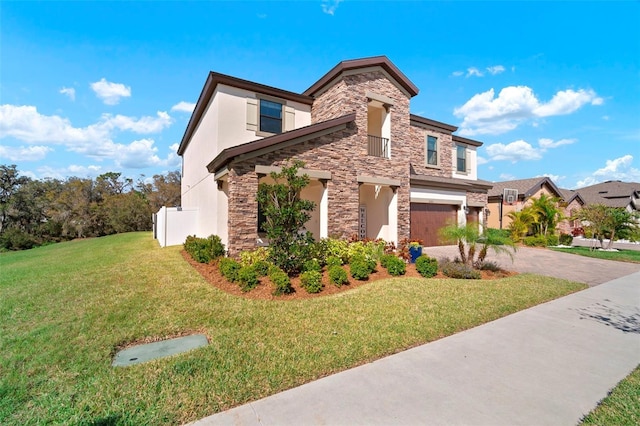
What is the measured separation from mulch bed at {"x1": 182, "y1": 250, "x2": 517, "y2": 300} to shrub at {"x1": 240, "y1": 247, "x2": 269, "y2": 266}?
843 millimetres

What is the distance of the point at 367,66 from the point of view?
13.0 metres

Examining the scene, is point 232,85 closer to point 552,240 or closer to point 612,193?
point 552,240

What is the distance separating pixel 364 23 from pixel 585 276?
524 inches

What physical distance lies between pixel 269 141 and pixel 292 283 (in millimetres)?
4975

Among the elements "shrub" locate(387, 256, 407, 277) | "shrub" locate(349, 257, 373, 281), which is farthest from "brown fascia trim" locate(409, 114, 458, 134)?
"shrub" locate(349, 257, 373, 281)

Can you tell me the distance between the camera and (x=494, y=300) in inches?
274

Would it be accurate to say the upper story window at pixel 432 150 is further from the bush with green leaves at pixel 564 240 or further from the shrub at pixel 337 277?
the shrub at pixel 337 277

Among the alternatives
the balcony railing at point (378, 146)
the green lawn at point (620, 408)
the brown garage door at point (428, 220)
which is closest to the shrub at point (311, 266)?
the green lawn at point (620, 408)

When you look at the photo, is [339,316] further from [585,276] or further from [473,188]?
[473,188]

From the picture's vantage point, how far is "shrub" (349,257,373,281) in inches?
Answer: 334

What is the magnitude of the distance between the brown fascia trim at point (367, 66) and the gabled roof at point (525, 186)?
16.3 metres

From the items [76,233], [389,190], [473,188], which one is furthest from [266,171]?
[76,233]

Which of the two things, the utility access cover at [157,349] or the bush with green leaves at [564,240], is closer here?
the utility access cover at [157,349]

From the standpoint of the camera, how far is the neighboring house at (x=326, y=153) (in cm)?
973
